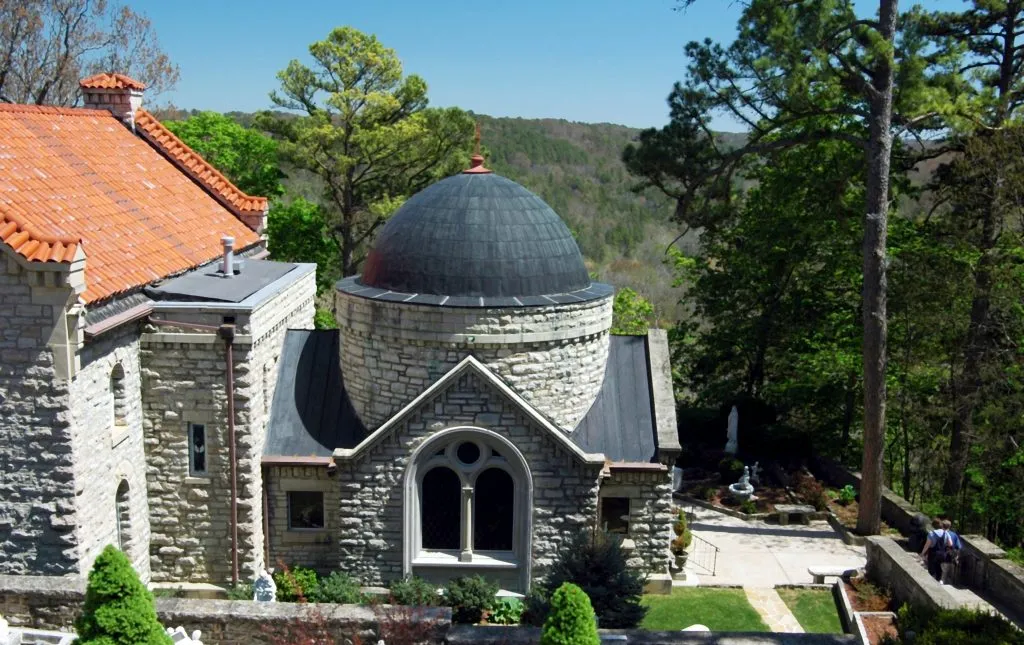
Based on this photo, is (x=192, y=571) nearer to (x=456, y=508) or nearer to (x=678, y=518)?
(x=456, y=508)

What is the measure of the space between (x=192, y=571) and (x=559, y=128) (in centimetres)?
12262

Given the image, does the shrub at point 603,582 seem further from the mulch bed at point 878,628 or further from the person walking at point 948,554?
the person walking at point 948,554

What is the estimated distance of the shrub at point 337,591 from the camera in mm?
16438

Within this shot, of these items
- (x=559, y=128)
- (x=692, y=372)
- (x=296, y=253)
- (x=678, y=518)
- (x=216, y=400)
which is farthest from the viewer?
(x=559, y=128)

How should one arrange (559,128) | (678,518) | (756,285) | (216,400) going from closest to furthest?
(216,400), (678,518), (756,285), (559,128)

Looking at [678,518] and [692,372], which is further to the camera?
[692,372]

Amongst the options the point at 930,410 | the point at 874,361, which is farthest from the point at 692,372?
the point at 874,361

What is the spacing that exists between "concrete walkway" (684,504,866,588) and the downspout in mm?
9424

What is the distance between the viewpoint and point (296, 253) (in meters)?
37.0

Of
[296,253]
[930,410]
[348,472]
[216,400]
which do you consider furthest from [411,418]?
[296,253]

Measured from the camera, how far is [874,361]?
20.7 meters

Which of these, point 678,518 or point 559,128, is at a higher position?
point 559,128

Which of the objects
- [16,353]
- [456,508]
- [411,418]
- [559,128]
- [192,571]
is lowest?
[192,571]

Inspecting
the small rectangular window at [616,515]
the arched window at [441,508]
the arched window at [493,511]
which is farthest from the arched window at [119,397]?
the small rectangular window at [616,515]
